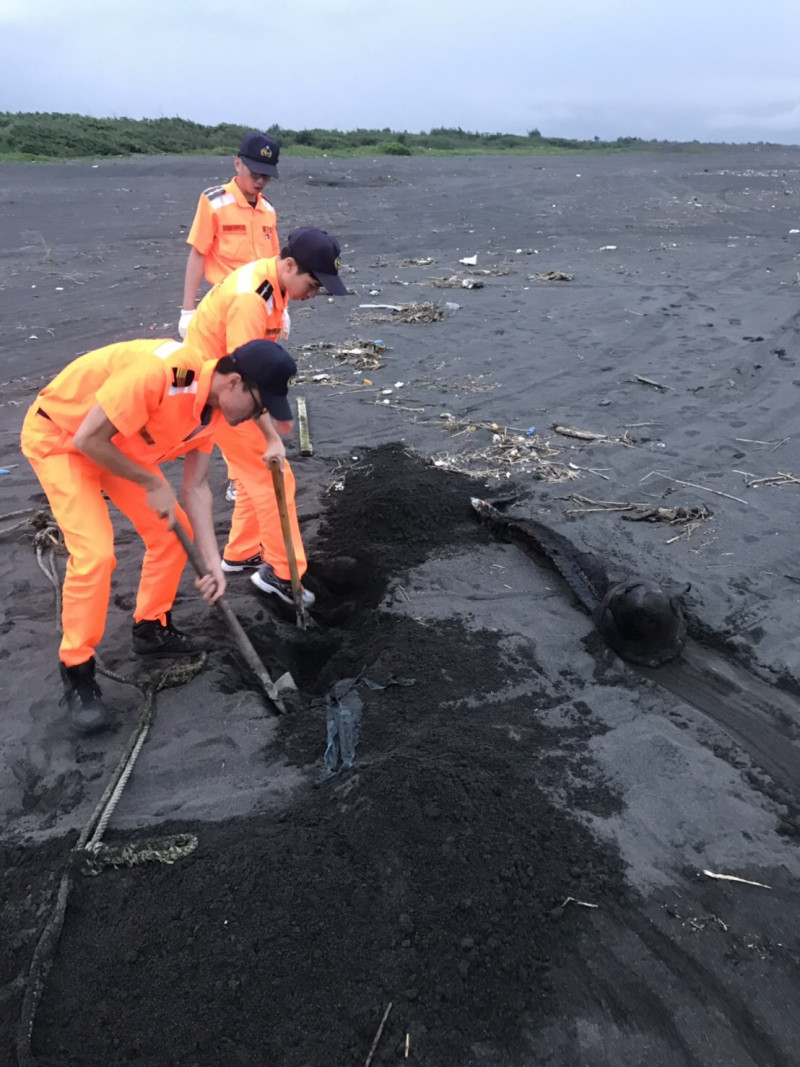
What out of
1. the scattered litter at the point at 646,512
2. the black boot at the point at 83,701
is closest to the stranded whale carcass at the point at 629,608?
the scattered litter at the point at 646,512

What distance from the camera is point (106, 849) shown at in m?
2.51

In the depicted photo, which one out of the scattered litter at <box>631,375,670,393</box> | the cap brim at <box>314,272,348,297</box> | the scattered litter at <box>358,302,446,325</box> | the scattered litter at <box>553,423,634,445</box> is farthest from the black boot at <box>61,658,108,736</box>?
the scattered litter at <box>358,302,446,325</box>

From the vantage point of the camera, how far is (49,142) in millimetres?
22016

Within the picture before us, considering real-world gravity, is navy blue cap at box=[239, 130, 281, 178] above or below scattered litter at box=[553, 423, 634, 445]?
above

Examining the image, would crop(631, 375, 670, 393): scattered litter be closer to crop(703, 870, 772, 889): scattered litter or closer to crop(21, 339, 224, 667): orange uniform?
crop(21, 339, 224, 667): orange uniform

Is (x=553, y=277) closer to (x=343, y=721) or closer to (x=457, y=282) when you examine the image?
(x=457, y=282)

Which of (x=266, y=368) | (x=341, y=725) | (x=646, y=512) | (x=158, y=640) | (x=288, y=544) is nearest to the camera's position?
(x=266, y=368)

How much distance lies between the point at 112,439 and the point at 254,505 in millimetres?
1072

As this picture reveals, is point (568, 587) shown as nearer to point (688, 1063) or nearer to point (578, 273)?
point (688, 1063)

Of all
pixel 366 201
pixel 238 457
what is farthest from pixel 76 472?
pixel 366 201

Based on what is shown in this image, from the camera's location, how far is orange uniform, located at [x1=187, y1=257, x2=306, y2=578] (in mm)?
3330

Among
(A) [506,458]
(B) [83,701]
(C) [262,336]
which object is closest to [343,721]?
(B) [83,701]

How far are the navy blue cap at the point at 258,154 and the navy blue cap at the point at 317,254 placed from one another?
1601 millimetres

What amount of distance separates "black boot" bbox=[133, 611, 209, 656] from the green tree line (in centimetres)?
2165
